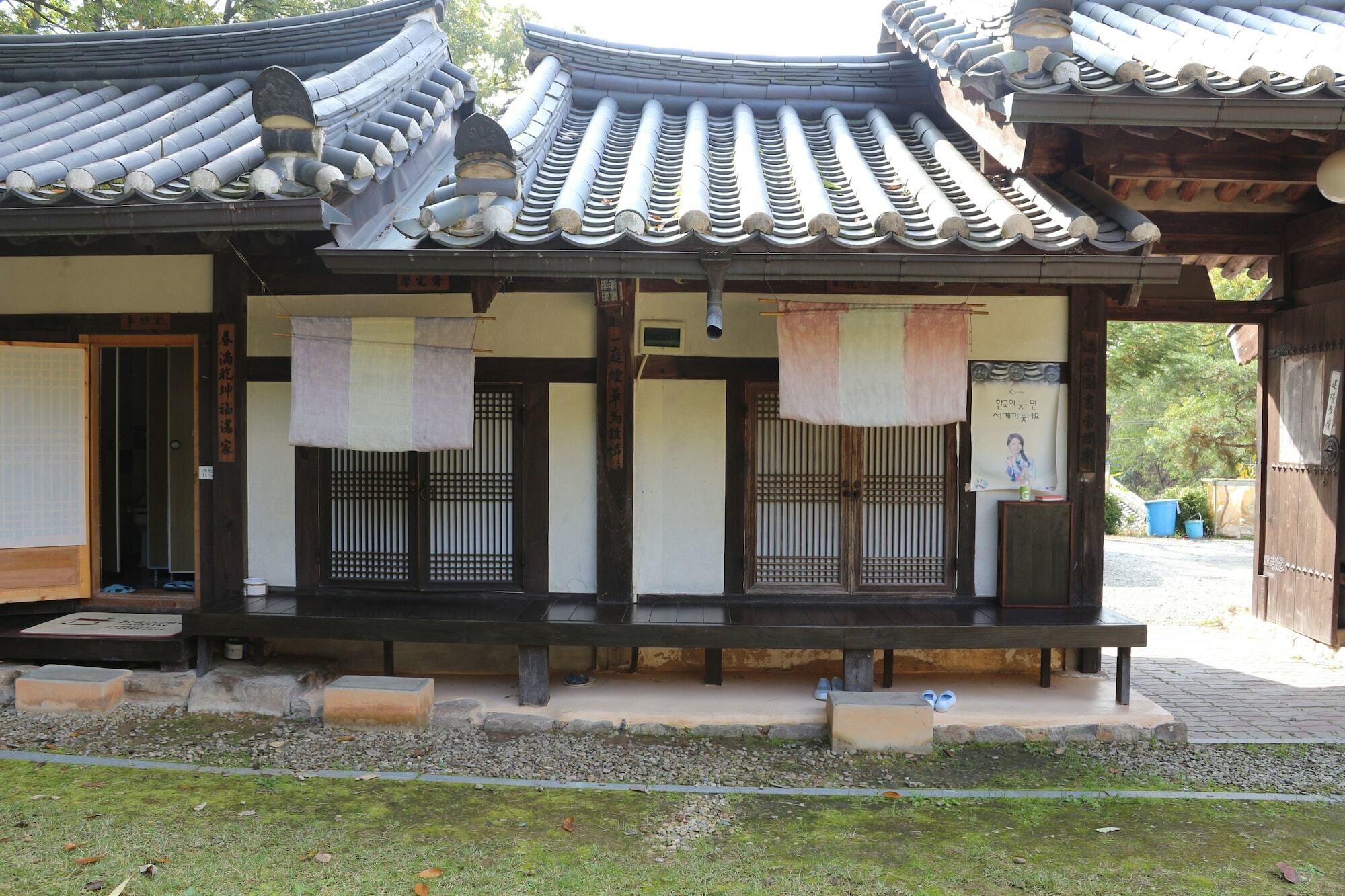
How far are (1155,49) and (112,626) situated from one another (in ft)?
31.9

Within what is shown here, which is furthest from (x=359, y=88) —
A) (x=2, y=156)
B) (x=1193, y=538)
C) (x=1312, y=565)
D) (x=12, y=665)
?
(x=1193, y=538)

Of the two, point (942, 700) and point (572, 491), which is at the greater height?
point (572, 491)

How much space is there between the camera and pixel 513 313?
709 cm

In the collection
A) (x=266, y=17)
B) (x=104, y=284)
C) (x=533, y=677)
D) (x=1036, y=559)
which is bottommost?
(x=533, y=677)

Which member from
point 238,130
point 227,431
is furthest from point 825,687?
point 238,130

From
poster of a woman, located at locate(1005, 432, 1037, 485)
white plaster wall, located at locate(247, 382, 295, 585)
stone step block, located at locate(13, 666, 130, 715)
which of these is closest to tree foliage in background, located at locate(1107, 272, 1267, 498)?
poster of a woman, located at locate(1005, 432, 1037, 485)

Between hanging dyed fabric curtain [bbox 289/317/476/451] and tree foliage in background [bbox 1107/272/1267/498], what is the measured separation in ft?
58.3

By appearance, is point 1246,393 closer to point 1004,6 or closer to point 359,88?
point 1004,6

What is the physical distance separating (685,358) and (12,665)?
5.84 metres

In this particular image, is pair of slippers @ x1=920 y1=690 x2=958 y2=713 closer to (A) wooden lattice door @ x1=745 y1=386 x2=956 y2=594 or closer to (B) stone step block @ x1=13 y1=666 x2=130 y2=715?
(A) wooden lattice door @ x1=745 y1=386 x2=956 y2=594

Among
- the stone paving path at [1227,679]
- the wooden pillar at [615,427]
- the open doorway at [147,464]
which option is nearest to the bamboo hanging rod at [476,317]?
the wooden pillar at [615,427]

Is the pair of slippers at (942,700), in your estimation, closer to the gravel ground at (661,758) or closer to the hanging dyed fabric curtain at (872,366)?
the gravel ground at (661,758)

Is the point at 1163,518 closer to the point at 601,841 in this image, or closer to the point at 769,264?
the point at 769,264

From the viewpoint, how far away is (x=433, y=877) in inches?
167
